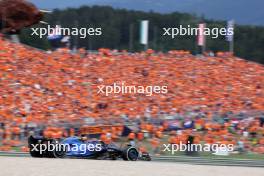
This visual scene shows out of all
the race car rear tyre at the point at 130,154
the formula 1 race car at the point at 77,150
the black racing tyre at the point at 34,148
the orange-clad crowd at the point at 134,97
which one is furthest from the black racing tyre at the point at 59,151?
the orange-clad crowd at the point at 134,97

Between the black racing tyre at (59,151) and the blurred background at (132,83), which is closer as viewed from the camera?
the black racing tyre at (59,151)

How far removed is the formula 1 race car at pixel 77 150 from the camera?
1175cm

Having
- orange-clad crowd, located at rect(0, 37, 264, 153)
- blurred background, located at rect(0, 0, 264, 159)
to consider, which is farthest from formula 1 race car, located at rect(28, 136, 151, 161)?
orange-clad crowd, located at rect(0, 37, 264, 153)

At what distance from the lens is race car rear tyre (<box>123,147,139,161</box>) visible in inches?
478

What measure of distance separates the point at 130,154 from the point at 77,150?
3.61ft

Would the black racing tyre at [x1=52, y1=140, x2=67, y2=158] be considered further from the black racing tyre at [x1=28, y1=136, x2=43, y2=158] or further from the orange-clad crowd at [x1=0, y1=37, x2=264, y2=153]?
the orange-clad crowd at [x1=0, y1=37, x2=264, y2=153]

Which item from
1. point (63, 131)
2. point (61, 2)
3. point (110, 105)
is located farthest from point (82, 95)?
point (61, 2)

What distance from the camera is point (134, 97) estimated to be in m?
18.9

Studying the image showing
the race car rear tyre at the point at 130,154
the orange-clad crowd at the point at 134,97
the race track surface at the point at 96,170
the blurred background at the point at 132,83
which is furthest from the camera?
the orange-clad crowd at the point at 134,97

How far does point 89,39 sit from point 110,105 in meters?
9.77

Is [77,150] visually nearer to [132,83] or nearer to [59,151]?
[59,151]

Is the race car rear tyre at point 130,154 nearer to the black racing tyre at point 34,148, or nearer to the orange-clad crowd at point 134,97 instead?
the black racing tyre at point 34,148

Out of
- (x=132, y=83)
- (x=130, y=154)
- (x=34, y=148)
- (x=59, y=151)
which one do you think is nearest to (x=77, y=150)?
(x=59, y=151)

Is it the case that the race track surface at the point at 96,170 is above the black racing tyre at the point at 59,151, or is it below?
above
